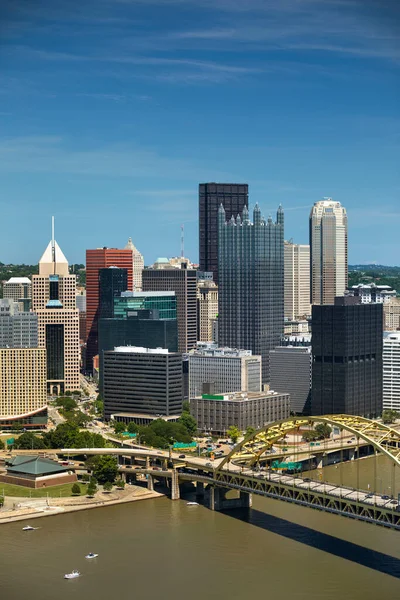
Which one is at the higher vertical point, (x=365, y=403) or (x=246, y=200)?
(x=246, y=200)

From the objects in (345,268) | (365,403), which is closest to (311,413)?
(365,403)

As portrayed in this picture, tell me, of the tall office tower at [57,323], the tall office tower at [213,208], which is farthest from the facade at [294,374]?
the tall office tower at [213,208]

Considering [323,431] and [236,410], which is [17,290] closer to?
[236,410]

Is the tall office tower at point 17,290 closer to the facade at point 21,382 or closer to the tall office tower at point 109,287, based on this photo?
the tall office tower at point 109,287

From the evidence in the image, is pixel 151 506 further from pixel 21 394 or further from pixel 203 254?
pixel 203 254

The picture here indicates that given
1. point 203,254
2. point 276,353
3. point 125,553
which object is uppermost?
point 203,254

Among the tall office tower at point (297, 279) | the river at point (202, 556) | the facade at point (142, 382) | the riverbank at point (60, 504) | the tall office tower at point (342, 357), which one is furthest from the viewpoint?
the tall office tower at point (297, 279)

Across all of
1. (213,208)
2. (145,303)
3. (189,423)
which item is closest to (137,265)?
(213,208)
